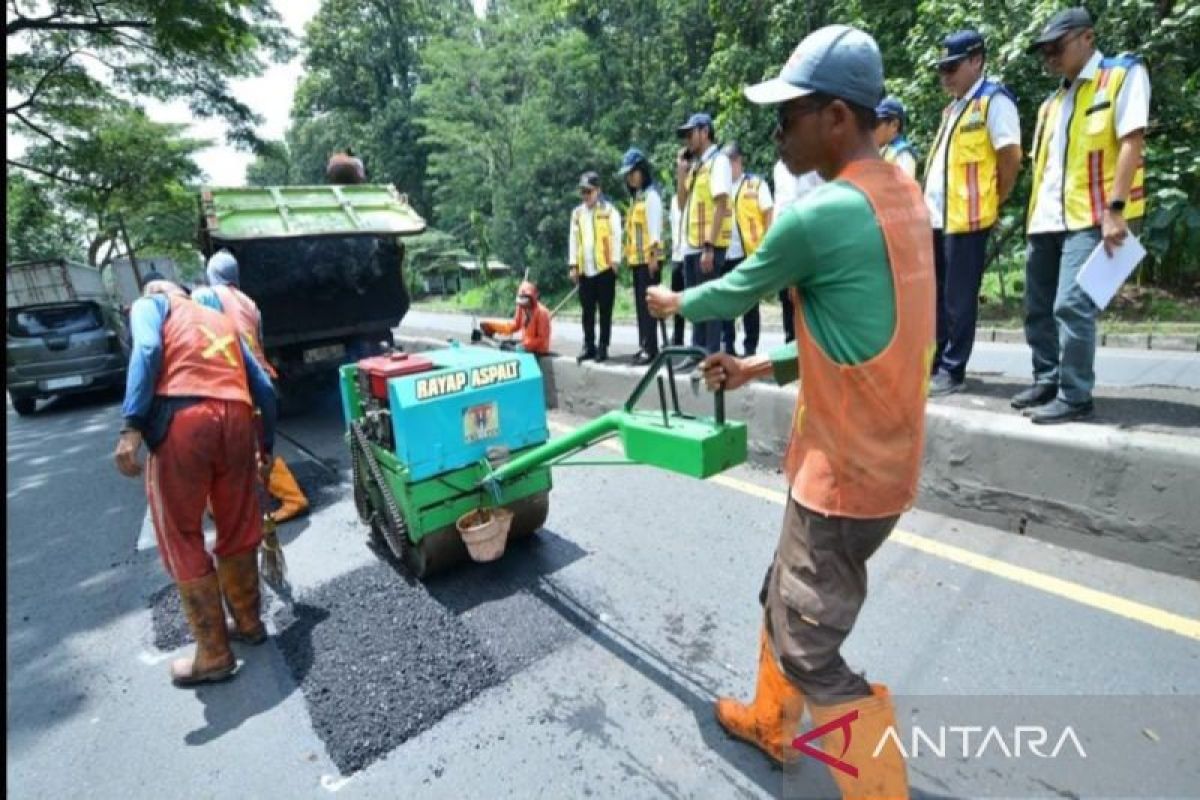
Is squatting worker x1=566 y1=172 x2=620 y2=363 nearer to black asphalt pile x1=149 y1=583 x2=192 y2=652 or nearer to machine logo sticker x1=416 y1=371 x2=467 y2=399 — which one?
machine logo sticker x1=416 y1=371 x2=467 y2=399

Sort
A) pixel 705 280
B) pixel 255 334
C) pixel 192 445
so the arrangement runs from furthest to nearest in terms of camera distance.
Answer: pixel 705 280
pixel 255 334
pixel 192 445

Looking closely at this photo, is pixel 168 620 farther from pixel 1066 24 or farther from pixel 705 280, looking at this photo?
pixel 1066 24

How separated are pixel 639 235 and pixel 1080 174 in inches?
153

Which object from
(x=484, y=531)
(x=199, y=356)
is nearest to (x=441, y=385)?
(x=484, y=531)

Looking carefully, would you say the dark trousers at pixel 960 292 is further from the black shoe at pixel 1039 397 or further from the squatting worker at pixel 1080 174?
the black shoe at pixel 1039 397

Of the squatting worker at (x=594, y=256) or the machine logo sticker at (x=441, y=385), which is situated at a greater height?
the squatting worker at (x=594, y=256)

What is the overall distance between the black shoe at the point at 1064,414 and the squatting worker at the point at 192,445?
386 cm

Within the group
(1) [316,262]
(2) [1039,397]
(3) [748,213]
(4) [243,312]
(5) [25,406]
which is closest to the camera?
(2) [1039,397]

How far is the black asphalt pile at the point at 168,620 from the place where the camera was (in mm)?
3109

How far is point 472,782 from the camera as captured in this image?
6.93 ft

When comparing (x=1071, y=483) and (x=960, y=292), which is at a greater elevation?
(x=960, y=292)

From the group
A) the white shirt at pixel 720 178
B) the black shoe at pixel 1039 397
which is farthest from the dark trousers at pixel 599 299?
the black shoe at pixel 1039 397

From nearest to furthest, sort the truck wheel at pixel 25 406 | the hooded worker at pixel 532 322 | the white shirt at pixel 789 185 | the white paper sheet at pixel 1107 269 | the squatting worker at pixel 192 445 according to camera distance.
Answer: the squatting worker at pixel 192 445, the white paper sheet at pixel 1107 269, the white shirt at pixel 789 185, the hooded worker at pixel 532 322, the truck wheel at pixel 25 406

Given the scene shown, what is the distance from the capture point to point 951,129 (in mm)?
3861
